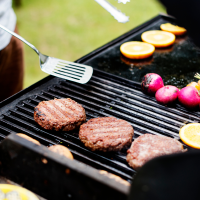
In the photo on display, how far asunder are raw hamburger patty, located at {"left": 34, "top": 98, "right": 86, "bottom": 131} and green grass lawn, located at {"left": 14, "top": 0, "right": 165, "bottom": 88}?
4.23 meters

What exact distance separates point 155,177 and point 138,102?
1813mm

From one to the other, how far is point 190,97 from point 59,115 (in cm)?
148

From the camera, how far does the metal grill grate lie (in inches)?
86.6

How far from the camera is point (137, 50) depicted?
3764 millimetres

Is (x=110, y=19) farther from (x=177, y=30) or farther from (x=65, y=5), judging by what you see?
(x=177, y=30)

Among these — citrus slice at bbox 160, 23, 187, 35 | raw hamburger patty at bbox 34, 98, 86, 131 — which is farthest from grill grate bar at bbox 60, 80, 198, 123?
citrus slice at bbox 160, 23, 187, 35

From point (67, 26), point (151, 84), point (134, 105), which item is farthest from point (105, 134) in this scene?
point (67, 26)

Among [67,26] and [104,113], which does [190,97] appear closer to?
[104,113]

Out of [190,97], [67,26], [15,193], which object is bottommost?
[67,26]

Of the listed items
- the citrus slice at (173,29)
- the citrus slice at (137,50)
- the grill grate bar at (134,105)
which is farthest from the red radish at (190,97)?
the citrus slice at (173,29)

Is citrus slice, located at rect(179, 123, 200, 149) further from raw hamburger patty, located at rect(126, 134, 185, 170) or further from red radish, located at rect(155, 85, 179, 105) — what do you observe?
red radish, located at rect(155, 85, 179, 105)

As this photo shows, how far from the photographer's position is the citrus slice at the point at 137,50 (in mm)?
3664

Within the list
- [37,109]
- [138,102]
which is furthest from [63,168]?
[138,102]

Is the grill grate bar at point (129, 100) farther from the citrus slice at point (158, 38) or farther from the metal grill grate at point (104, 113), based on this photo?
the citrus slice at point (158, 38)
